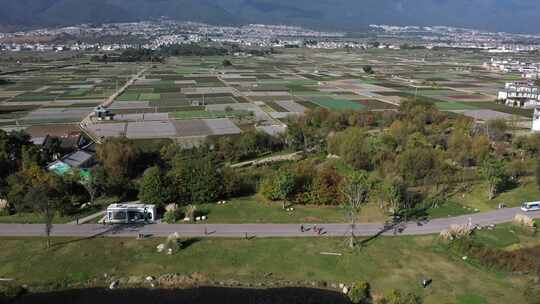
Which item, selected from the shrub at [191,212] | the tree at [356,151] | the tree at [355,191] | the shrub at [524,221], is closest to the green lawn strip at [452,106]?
the tree at [356,151]

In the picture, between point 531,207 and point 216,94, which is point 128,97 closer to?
point 216,94

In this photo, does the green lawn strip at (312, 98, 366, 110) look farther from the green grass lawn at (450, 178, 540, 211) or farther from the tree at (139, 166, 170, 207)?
the tree at (139, 166, 170, 207)

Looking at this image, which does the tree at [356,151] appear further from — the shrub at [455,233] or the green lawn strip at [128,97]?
the green lawn strip at [128,97]

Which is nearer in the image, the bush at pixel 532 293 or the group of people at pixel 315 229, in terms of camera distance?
the bush at pixel 532 293

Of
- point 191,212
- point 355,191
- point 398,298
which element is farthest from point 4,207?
point 398,298

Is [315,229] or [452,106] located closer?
[315,229]
